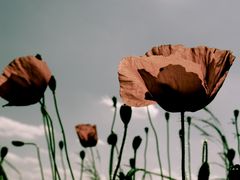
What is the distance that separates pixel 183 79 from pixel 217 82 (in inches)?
3.2

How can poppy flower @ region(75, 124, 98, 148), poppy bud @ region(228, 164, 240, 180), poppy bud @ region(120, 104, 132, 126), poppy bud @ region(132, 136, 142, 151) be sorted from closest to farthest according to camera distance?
poppy bud @ region(228, 164, 240, 180) → poppy bud @ region(120, 104, 132, 126) → poppy bud @ region(132, 136, 142, 151) → poppy flower @ region(75, 124, 98, 148)

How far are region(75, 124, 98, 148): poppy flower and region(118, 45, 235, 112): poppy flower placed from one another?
2150 millimetres

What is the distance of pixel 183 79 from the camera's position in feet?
3.41

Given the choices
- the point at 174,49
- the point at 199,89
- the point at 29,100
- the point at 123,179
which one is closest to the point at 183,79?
the point at 199,89

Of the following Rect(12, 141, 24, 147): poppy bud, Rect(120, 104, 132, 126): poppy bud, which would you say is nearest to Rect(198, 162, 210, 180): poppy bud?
Rect(120, 104, 132, 126): poppy bud

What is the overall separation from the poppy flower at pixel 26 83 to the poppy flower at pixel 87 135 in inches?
54.2

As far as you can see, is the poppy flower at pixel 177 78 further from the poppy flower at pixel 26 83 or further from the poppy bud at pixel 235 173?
the poppy flower at pixel 26 83

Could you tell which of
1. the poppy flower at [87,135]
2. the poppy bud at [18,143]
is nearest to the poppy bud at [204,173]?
the poppy bud at [18,143]

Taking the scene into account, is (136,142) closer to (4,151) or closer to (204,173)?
(4,151)

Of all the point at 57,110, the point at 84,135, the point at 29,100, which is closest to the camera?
the point at 29,100

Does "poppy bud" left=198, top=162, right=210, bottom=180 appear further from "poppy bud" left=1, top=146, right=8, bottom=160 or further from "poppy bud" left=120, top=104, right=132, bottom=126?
"poppy bud" left=1, top=146, right=8, bottom=160

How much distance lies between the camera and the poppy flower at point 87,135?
321 centimetres

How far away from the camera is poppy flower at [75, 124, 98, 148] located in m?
3.21

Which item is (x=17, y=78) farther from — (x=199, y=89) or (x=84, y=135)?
(x=84, y=135)
